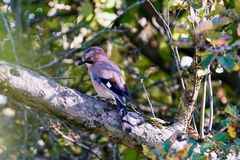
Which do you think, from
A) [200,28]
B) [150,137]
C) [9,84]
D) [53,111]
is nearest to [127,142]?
[150,137]

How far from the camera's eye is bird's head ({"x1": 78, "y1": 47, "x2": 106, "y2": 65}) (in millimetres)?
5824

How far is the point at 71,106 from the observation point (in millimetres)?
3922

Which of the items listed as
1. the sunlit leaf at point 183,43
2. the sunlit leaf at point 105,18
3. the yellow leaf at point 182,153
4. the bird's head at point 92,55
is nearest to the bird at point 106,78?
the bird's head at point 92,55

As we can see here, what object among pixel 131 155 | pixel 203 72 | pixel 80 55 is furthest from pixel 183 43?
pixel 80 55

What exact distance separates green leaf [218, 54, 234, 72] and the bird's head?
3.09 meters

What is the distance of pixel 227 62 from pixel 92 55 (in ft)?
10.4

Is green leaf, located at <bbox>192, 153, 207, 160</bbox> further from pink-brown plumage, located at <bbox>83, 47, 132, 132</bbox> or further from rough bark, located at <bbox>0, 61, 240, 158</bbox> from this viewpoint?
pink-brown plumage, located at <bbox>83, 47, 132, 132</bbox>

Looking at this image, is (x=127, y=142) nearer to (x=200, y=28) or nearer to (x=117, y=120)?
(x=117, y=120)

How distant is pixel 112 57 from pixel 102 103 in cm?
353

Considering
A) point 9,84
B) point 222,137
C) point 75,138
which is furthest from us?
point 75,138

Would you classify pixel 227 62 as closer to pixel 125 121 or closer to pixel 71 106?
pixel 125 121

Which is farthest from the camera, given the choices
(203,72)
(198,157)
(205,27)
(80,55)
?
(80,55)

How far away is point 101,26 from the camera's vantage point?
6.76 meters

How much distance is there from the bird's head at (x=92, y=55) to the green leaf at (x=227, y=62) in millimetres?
3085
